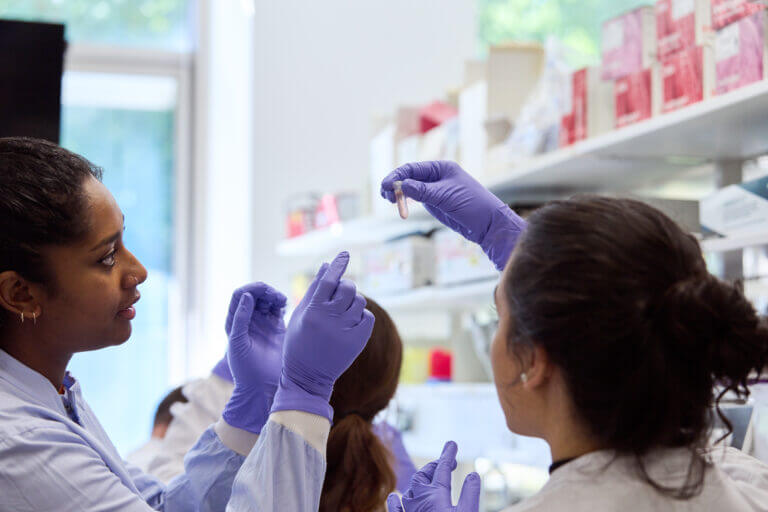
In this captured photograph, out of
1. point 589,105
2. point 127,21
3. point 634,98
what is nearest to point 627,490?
point 634,98

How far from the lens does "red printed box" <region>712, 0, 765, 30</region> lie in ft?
5.73

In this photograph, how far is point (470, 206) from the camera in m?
1.40

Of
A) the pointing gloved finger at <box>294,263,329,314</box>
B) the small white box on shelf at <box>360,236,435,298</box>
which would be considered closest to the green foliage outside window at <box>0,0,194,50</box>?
the small white box on shelf at <box>360,236,435,298</box>

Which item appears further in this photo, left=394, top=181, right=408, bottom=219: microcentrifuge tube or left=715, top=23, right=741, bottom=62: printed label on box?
left=715, top=23, right=741, bottom=62: printed label on box

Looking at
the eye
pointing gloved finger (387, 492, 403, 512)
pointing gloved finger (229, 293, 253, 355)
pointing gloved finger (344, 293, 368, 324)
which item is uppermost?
the eye

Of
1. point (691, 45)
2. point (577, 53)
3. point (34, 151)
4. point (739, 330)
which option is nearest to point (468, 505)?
point (739, 330)

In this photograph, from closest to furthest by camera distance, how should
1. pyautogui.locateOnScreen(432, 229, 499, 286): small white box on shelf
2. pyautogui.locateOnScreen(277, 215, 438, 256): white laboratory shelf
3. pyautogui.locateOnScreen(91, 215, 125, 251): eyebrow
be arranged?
pyautogui.locateOnScreen(91, 215, 125, 251): eyebrow → pyautogui.locateOnScreen(432, 229, 499, 286): small white box on shelf → pyautogui.locateOnScreen(277, 215, 438, 256): white laboratory shelf

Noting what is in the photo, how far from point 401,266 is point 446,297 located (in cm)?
26

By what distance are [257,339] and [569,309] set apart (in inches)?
26.0

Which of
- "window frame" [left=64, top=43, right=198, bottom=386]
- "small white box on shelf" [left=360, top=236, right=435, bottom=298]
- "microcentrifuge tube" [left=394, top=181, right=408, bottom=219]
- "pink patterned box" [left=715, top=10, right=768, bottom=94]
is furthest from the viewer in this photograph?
"window frame" [left=64, top=43, right=198, bottom=386]

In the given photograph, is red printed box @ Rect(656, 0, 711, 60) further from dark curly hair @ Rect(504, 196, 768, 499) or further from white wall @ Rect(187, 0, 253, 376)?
white wall @ Rect(187, 0, 253, 376)

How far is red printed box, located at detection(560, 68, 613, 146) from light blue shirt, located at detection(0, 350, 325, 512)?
132 cm

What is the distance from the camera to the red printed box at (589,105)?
2242mm

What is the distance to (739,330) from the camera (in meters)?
0.92
